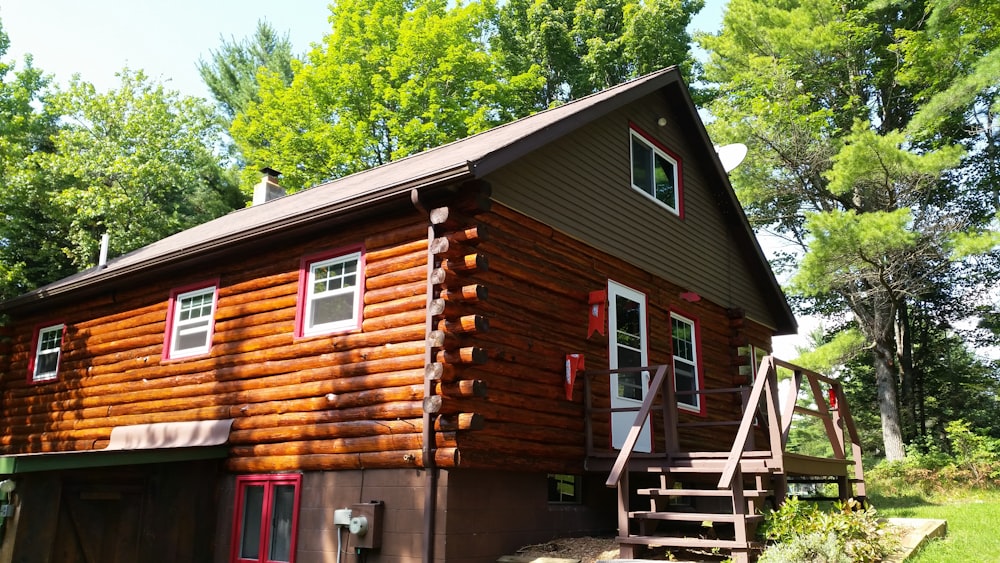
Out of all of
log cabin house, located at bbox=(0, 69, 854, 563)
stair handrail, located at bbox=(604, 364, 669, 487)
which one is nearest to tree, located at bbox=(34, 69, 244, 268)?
log cabin house, located at bbox=(0, 69, 854, 563)

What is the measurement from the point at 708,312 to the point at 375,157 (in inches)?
675

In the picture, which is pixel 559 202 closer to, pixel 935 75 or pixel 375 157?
pixel 935 75

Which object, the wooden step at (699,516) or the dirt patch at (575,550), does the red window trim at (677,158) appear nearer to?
the dirt patch at (575,550)

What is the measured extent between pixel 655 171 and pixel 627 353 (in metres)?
3.37

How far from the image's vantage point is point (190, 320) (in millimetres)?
11406

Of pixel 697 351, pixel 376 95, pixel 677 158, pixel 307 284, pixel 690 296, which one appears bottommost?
pixel 697 351

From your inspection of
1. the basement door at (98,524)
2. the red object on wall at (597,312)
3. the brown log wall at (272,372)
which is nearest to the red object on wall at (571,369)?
the red object on wall at (597,312)

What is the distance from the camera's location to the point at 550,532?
9.01 m

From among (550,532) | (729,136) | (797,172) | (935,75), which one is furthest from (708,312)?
(935,75)

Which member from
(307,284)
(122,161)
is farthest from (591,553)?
(122,161)

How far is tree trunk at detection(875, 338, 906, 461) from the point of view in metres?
21.2

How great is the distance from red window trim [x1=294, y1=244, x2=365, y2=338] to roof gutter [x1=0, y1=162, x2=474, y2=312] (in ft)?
1.54

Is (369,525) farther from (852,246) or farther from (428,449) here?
(852,246)

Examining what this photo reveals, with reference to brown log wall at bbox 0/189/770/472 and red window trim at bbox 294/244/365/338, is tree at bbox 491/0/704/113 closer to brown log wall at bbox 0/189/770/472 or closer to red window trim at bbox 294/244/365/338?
brown log wall at bbox 0/189/770/472
